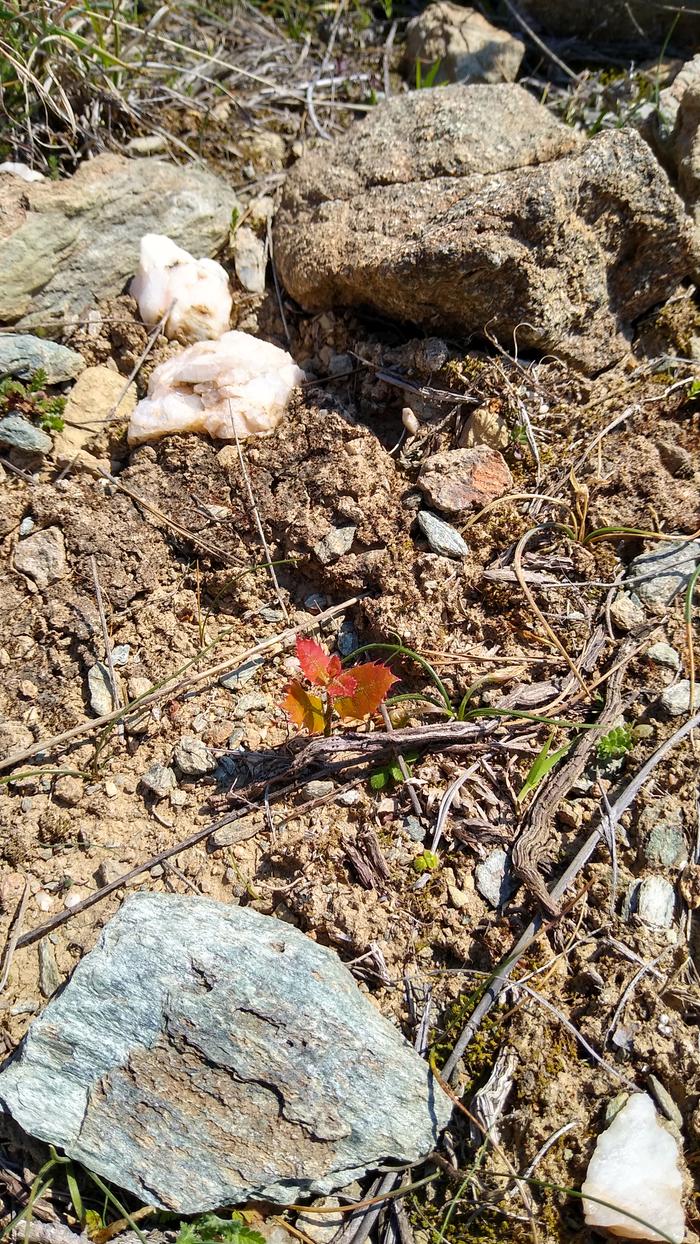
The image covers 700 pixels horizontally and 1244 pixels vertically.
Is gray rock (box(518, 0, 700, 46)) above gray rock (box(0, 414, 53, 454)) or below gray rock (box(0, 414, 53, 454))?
above

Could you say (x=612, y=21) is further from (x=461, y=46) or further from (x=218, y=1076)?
(x=218, y=1076)

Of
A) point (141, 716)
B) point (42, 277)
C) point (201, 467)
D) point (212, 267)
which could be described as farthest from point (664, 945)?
point (42, 277)

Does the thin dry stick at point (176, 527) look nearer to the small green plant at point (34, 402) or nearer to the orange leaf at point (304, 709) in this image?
the small green plant at point (34, 402)

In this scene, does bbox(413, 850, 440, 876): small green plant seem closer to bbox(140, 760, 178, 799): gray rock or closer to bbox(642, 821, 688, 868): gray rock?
bbox(642, 821, 688, 868): gray rock

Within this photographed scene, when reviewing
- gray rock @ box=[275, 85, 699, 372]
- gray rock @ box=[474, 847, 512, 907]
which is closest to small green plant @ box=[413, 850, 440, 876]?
gray rock @ box=[474, 847, 512, 907]

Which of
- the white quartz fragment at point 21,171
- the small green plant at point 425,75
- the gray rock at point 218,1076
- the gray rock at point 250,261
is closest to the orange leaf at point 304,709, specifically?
the gray rock at point 218,1076

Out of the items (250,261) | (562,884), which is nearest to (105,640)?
(562,884)
